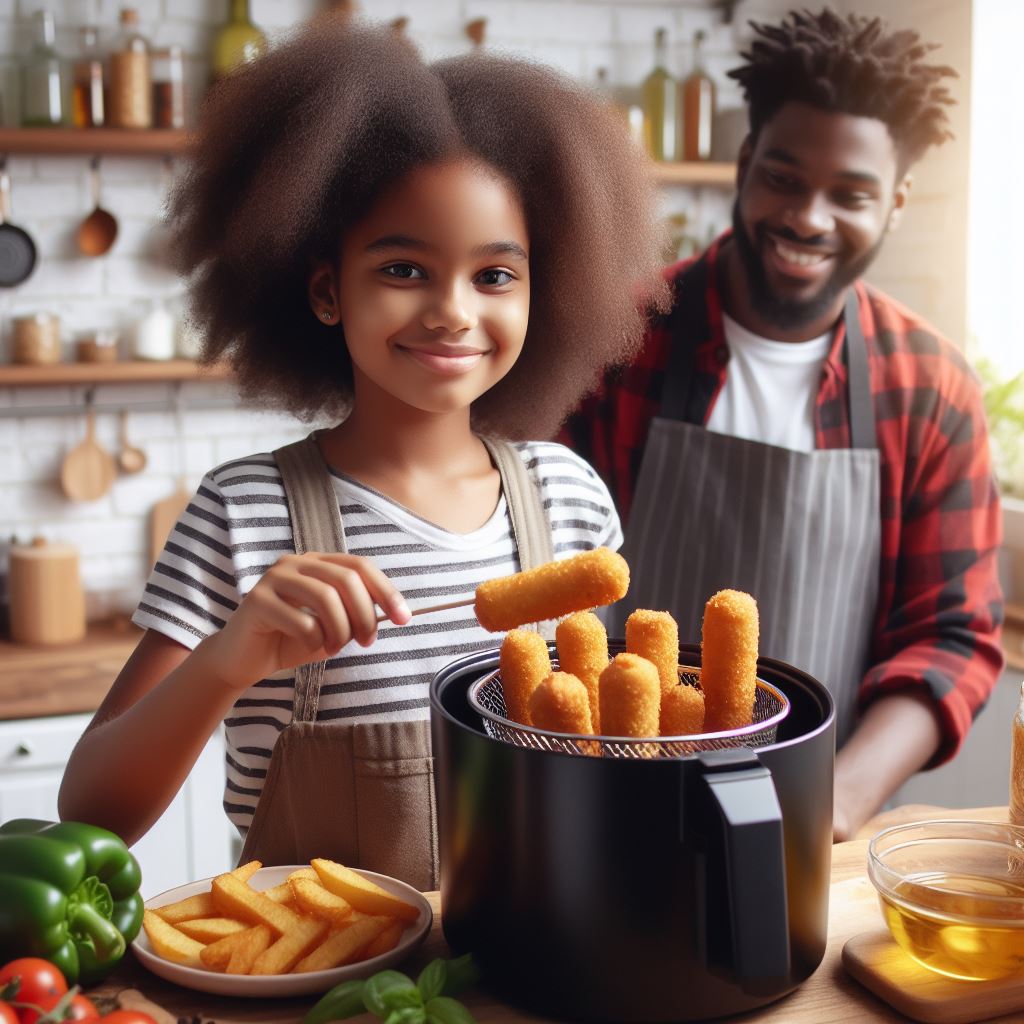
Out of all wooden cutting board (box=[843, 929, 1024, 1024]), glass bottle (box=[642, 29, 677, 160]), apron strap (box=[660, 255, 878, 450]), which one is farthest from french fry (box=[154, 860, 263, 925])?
glass bottle (box=[642, 29, 677, 160])

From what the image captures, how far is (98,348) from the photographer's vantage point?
2.68 meters

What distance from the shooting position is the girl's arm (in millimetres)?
819

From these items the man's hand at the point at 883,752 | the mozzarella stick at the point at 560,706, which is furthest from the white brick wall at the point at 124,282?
the mozzarella stick at the point at 560,706

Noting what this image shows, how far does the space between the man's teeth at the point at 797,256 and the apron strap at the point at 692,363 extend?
6.2 inches

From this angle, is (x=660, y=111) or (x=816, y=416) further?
(x=660, y=111)

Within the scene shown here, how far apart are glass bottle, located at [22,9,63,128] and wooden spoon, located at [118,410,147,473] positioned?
24.9 inches

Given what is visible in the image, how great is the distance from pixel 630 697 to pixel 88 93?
2.35 meters

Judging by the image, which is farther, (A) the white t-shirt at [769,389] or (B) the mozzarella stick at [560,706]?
(A) the white t-shirt at [769,389]

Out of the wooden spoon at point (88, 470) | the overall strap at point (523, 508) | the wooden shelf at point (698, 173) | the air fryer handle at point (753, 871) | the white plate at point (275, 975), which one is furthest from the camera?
the wooden shelf at point (698, 173)

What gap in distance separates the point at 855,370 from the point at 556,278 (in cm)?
74

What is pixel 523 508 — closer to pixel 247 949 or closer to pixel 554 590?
pixel 554 590

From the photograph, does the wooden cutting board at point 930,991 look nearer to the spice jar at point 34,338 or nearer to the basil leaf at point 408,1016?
the basil leaf at point 408,1016

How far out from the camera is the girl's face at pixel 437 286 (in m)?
1.03

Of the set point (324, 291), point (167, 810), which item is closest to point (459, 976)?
point (324, 291)
